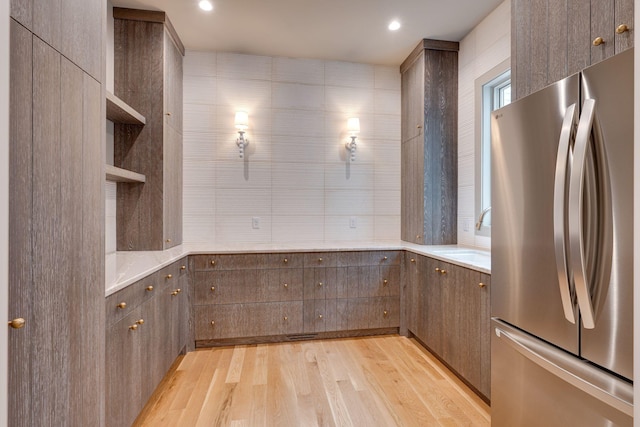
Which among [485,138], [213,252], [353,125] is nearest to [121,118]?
[213,252]

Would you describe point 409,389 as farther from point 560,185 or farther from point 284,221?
point 284,221

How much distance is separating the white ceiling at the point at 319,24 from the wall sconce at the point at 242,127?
64 cm

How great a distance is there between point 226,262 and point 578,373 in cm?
231

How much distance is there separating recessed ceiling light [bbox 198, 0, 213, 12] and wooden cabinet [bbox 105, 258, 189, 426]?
193cm

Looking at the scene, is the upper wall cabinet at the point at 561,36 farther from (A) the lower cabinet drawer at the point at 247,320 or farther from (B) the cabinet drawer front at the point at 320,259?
(A) the lower cabinet drawer at the point at 247,320

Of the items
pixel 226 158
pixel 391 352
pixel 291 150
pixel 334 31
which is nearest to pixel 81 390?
pixel 391 352

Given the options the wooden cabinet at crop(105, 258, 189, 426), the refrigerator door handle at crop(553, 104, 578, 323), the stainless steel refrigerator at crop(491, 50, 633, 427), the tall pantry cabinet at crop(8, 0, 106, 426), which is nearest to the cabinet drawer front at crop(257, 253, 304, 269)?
the wooden cabinet at crop(105, 258, 189, 426)

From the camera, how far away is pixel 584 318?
1.02m

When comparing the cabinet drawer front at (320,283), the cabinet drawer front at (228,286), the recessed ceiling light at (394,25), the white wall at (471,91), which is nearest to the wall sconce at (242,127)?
the cabinet drawer front at (228,286)

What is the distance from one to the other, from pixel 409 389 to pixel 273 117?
8.56ft

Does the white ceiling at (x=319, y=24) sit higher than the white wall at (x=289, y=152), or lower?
higher

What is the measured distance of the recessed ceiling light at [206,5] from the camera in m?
2.38

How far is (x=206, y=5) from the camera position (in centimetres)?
241

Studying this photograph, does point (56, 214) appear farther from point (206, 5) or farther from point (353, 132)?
point (353, 132)
